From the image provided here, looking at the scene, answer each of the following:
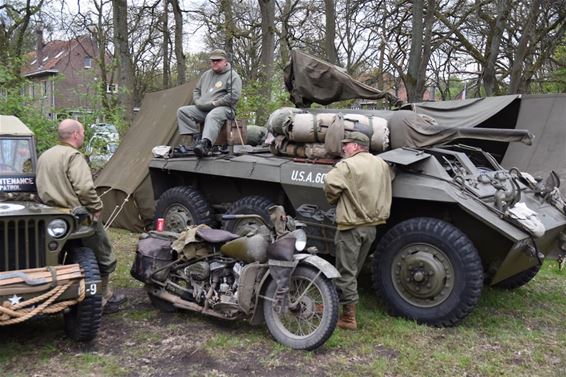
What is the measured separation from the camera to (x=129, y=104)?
1567 centimetres

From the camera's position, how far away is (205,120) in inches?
321

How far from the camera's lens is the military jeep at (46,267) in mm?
4359

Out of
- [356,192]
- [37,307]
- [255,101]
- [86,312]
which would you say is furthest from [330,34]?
[37,307]

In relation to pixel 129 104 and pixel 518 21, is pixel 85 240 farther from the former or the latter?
pixel 518 21

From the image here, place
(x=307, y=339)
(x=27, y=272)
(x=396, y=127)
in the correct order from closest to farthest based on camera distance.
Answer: (x=27, y=272)
(x=307, y=339)
(x=396, y=127)

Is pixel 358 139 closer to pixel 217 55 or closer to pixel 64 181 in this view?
pixel 64 181

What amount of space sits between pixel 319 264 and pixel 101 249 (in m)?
2.12

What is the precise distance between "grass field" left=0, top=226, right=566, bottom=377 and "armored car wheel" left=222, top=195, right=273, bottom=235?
1484 mm

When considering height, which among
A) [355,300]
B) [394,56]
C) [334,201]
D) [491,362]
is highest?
[394,56]

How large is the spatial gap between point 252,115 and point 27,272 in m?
10.2

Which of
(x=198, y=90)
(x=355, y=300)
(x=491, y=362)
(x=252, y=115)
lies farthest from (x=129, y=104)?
(x=491, y=362)

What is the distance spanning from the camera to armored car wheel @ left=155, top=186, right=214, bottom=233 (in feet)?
26.6

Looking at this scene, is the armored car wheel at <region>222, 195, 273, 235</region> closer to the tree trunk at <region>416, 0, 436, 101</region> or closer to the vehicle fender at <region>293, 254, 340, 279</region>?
the vehicle fender at <region>293, 254, 340, 279</region>

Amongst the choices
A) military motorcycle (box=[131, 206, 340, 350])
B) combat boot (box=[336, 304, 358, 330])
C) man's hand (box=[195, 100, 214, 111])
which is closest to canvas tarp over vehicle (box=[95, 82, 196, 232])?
man's hand (box=[195, 100, 214, 111])
